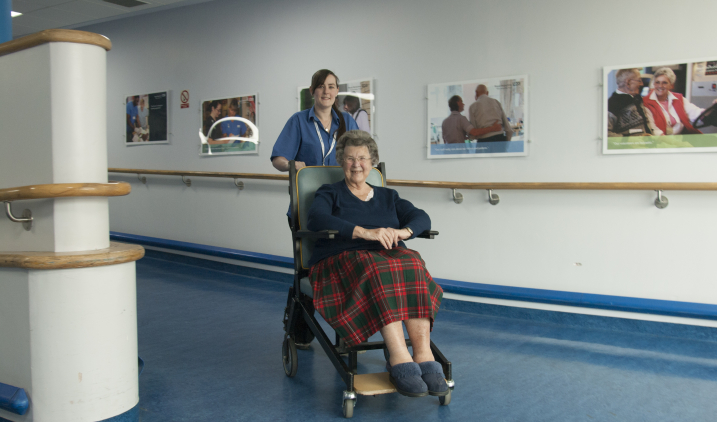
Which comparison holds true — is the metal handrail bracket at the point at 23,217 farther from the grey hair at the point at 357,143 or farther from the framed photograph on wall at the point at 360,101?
the framed photograph on wall at the point at 360,101

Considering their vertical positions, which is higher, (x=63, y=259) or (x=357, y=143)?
(x=357, y=143)

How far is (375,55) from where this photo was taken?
4.51 metres

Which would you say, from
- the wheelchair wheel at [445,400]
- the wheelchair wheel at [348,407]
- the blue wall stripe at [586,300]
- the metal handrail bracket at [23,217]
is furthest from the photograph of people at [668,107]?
the metal handrail bracket at [23,217]

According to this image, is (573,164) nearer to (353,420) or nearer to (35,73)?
(353,420)

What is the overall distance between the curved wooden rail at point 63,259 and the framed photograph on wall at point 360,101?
Answer: 285 centimetres

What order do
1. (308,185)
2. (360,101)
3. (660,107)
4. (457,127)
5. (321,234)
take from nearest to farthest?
1. (321,234)
2. (308,185)
3. (660,107)
4. (457,127)
5. (360,101)

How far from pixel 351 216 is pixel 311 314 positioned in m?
0.50

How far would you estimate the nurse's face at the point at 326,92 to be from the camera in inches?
124

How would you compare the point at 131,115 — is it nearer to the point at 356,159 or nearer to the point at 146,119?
the point at 146,119

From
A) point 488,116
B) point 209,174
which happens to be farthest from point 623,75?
point 209,174

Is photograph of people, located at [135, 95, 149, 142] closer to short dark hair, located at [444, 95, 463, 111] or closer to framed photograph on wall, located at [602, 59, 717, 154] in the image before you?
short dark hair, located at [444, 95, 463, 111]

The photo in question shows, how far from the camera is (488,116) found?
392 cm

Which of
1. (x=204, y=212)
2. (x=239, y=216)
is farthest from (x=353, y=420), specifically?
(x=204, y=212)

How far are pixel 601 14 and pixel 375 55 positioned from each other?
1.73 m
